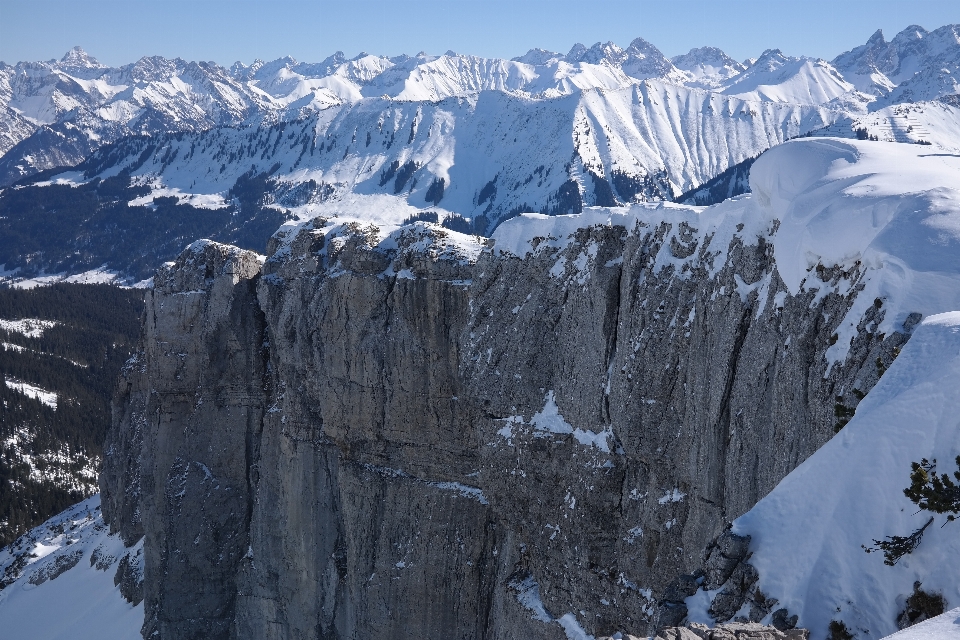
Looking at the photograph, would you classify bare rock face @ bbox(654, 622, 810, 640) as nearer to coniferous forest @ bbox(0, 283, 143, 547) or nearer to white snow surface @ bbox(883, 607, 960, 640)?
white snow surface @ bbox(883, 607, 960, 640)

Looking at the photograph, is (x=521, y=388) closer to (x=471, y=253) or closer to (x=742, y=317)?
(x=471, y=253)

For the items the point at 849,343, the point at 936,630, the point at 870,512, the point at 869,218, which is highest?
the point at 869,218

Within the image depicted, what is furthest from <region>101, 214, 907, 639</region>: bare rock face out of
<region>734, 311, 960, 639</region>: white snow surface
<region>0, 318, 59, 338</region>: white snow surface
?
<region>0, 318, 59, 338</region>: white snow surface

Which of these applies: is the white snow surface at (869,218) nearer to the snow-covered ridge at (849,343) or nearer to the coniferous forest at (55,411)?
the snow-covered ridge at (849,343)

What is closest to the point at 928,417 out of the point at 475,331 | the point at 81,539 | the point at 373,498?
the point at 475,331

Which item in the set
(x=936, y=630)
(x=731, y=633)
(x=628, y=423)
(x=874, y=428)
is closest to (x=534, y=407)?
(x=628, y=423)

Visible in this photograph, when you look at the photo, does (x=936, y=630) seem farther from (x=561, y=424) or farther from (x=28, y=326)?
(x=28, y=326)

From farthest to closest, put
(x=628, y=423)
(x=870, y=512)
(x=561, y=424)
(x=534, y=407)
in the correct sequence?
1. (x=534, y=407)
2. (x=561, y=424)
3. (x=628, y=423)
4. (x=870, y=512)

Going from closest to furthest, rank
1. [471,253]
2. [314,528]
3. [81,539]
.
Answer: [471,253] → [314,528] → [81,539]
